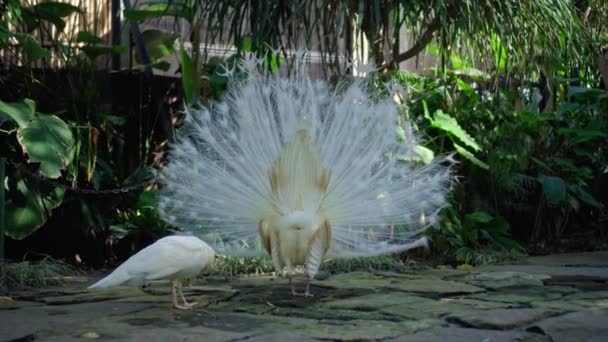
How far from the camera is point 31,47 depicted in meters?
7.94

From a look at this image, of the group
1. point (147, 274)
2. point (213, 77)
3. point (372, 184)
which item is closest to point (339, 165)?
point (372, 184)

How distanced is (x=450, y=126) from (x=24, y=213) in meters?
3.92

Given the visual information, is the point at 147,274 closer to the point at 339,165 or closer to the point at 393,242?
the point at 339,165

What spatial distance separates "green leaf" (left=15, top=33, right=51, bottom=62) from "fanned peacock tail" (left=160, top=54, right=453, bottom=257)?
2024mm

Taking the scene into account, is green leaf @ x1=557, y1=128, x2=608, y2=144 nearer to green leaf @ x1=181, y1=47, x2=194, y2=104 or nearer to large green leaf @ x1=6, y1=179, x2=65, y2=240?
green leaf @ x1=181, y1=47, x2=194, y2=104

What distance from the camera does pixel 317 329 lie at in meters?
4.89

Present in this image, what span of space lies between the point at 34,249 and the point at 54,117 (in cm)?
128

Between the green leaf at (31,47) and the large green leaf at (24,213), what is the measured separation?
1189 millimetres

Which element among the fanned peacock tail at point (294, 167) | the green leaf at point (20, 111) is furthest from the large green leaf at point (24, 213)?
the fanned peacock tail at point (294, 167)

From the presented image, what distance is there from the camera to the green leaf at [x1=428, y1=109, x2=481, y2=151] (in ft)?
28.8

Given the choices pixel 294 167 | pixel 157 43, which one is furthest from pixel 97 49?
pixel 294 167

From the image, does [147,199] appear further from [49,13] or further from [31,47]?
[49,13]

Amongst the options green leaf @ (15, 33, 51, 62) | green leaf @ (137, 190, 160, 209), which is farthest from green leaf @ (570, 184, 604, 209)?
green leaf @ (15, 33, 51, 62)

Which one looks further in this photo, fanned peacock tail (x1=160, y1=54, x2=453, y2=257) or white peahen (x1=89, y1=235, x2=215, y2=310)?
fanned peacock tail (x1=160, y1=54, x2=453, y2=257)
